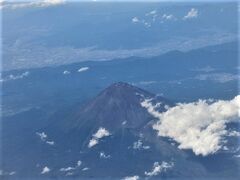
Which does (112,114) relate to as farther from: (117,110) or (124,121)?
(124,121)

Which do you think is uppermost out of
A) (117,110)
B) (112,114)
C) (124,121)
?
(117,110)

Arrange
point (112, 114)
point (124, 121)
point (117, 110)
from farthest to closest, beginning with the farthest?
point (112, 114) < point (117, 110) < point (124, 121)

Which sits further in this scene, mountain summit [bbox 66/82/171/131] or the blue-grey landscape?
mountain summit [bbox 66/82/171/131]

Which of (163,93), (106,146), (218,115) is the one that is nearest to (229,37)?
(163,93)

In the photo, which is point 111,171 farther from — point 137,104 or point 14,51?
point 14,51

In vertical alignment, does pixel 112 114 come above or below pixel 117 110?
below

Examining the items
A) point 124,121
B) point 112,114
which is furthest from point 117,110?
point 124,121

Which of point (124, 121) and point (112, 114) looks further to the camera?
point (112, 114)

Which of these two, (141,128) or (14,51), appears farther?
(14,51)

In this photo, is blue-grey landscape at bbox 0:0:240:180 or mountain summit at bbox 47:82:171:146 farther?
mountain summit at bbox 47:82:171:146

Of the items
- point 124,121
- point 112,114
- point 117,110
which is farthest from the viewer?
point 112,114

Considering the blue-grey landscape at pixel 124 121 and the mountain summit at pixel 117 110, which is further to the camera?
the mountain summit at pixel 117 110
